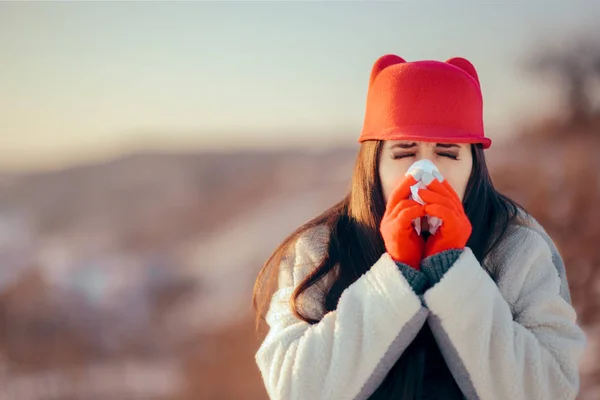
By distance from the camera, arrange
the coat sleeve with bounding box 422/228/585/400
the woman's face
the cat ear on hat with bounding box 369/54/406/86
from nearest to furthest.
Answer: the coat sleeve with bounding box 422/228/585/400, the woman's face, the cat ear on hat with bounding box 369/54/406/86

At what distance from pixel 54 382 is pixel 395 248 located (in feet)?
9.29

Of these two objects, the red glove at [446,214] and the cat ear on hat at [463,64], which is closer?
the red glove at [446,214]

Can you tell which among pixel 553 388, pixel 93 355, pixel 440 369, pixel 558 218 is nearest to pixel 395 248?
pixel 440 369

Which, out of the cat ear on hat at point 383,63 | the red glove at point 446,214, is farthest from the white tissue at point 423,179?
the cat ear on hat at point 383,63

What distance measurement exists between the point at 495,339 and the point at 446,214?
0.20 metres

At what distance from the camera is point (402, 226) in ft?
3.81

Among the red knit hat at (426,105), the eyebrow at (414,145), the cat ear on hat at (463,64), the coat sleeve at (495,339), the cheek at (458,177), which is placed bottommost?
the coat sleeve at (495,339)

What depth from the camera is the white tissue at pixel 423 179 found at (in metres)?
1.17

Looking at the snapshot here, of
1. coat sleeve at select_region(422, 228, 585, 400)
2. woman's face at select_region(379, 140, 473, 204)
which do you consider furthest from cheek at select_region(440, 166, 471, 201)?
coat sleeve at select_region(422, 228, 585, 400)

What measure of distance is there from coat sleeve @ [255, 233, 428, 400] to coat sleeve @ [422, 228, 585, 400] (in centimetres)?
5

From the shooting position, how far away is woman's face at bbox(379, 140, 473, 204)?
4.06ft

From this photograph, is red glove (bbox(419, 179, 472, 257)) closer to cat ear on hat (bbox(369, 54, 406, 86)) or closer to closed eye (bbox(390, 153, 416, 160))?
closed eye (bbox(390, 153, 416, 160))

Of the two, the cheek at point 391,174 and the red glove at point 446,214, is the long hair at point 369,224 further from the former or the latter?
the red glove at point 446,214

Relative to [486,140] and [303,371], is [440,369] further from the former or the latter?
[486,140]
